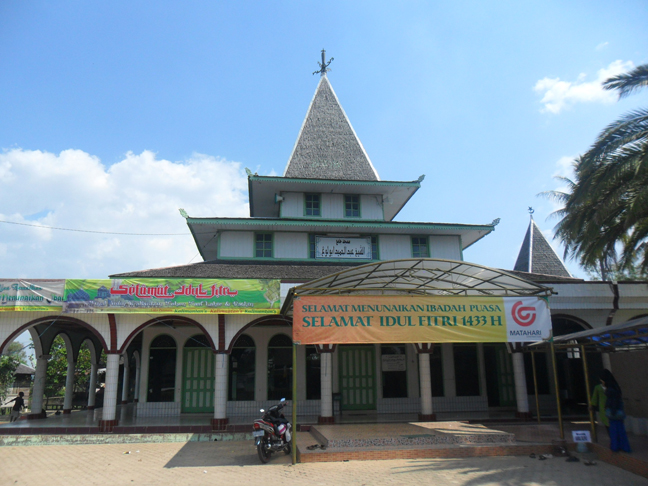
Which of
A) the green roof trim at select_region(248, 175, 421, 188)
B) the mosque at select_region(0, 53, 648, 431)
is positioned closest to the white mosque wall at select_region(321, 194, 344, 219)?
the mosque at select_region(0, 53, 648, 431)

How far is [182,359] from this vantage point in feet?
53.5

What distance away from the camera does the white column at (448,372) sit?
16.8 m

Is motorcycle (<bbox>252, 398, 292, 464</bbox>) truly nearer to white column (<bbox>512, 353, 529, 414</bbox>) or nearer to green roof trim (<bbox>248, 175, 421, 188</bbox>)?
white column (<bbox>512, 353, 529, 414</bbox>)

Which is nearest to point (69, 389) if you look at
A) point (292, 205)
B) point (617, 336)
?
point (292, 205)

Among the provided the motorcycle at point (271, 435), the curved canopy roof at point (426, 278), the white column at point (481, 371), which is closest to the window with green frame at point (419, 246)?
the white column at point (481, 371)

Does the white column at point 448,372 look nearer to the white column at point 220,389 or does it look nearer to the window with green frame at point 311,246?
the window with green frame at point 311,246

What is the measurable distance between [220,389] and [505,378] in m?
10.3

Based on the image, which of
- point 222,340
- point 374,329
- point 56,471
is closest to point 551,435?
point 374,329

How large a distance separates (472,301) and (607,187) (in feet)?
17.0

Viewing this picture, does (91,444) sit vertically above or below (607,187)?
below

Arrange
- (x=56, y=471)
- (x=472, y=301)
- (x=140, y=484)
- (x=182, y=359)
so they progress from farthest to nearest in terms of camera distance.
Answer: (x=182, y=359) < (x=472, y=301) < (x=56, y=471) < (x=140, y=484)

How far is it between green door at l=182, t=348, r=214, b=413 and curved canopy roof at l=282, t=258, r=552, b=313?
225 inches

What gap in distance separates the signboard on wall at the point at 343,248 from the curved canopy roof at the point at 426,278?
605 cm

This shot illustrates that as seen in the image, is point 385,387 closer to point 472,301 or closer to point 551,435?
point 551,435
